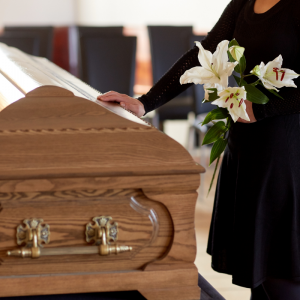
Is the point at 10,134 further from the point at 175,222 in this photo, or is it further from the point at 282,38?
the point at 282,38

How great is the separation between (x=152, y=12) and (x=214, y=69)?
4930 millimetres

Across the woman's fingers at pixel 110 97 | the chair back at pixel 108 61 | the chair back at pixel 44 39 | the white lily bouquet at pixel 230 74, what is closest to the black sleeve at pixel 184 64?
the woman's fingers at pixel 110 97

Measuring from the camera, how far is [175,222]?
0.84 metres

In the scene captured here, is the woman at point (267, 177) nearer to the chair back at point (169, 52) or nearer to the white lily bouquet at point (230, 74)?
the white lily bouquet at point (230, 74)

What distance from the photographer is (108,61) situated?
3885mm

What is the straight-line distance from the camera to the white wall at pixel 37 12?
5.60 m

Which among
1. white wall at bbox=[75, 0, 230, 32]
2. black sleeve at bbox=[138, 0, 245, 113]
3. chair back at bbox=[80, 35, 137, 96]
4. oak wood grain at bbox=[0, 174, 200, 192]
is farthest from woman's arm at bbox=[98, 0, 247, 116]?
white wall at bbox=[75, 0, 230, 32]

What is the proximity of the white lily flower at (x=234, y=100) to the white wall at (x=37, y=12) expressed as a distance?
520cm

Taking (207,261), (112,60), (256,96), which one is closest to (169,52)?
(112,60)

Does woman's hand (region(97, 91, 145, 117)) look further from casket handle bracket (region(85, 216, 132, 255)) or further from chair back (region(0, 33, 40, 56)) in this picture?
chair back (region(0, 33, 40, 56))

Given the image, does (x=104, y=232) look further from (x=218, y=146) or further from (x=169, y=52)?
(x=169, y=52)

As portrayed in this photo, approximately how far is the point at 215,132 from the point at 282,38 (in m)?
0.31

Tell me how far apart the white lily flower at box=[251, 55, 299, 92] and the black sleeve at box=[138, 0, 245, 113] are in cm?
41

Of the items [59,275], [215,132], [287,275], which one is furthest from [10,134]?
[287,275]
